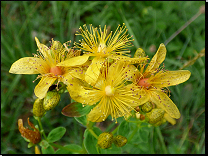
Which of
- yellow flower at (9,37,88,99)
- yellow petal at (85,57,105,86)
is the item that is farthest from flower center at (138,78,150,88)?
yellow flower at (9,37,88,99)

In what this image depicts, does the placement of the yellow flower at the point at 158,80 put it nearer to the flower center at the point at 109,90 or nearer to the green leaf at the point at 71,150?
the flower center at the point at 109,90

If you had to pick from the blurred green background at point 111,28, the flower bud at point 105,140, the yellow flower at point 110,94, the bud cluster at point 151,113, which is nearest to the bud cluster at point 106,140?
the flower bud at point 105,140

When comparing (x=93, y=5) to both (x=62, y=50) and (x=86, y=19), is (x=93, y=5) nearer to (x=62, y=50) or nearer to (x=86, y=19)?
(x=86, y=19)

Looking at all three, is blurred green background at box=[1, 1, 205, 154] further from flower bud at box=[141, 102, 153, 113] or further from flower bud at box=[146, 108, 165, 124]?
flower bud at box=[141, 102, 153, 113]

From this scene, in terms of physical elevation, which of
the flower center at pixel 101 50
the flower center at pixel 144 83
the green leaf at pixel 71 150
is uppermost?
the flower center at pixel 101 50

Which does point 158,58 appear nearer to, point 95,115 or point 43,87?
point 95,115

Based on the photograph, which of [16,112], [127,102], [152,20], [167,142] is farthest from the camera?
[152,20]

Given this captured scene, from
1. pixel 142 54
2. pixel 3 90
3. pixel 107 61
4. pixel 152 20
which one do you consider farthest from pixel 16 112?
pixel 152 20
